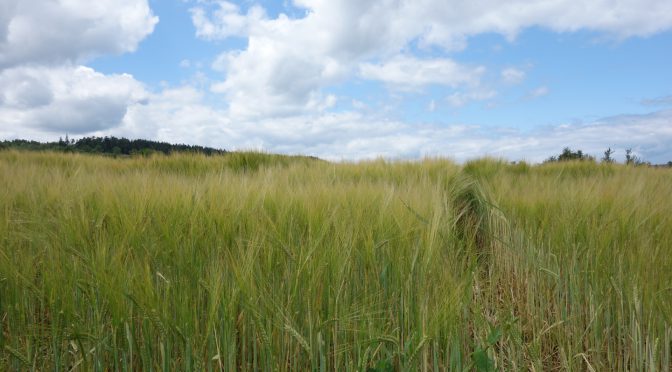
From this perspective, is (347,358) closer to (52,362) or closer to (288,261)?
(288,261)

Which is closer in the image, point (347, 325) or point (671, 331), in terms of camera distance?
point (347, 325)

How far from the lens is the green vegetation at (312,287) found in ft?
4.43

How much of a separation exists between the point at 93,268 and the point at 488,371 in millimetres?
1331

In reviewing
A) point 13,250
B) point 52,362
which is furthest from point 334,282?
point 13,250

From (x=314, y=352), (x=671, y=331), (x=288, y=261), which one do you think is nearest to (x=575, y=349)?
(x=671, y=331)

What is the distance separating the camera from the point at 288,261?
1.53 meters

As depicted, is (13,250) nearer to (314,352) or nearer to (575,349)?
(314,352)

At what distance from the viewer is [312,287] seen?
1402 mm

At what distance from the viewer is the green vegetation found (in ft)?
4.43

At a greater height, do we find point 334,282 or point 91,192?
point 91,192

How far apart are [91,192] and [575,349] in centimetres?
260

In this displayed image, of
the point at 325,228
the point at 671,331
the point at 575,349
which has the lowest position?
the point at 575,349

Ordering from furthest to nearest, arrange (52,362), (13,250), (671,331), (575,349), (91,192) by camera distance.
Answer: (91,192), (13,250), (575,349), (671,331), (52,362)

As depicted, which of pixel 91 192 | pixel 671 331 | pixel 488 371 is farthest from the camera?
pixel 91 192
